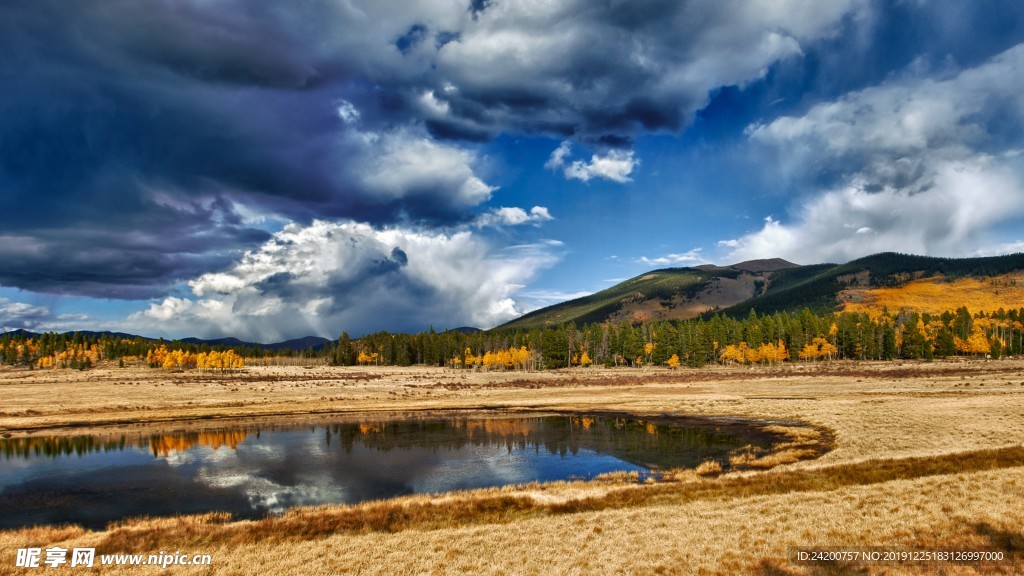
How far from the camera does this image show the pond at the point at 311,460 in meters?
26.7

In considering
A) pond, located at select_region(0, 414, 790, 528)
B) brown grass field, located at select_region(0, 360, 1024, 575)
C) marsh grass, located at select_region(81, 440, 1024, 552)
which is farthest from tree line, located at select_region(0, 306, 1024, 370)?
marsh grass, located at select_region(81, 440, 1024, 552)

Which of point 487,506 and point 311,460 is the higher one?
point 487,506

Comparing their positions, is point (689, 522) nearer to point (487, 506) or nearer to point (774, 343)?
point (487, 506)

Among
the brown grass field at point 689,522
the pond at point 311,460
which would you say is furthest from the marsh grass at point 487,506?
the pond at point 311,460

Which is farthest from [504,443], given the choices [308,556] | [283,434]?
[308,556]

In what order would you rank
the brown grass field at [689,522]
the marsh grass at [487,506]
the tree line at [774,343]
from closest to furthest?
the brown grass field at [689,522]
the marsh grass at [487,506]
the tree line at [774,343]

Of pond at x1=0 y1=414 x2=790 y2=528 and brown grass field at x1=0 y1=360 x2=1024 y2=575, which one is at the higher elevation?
brown grass field at x1=0 y1=360 x2=1024 y2=575

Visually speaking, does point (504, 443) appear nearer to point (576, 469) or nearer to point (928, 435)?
point (576, 469)

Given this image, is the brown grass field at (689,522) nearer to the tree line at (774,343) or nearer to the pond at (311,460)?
the pond at (311,460)

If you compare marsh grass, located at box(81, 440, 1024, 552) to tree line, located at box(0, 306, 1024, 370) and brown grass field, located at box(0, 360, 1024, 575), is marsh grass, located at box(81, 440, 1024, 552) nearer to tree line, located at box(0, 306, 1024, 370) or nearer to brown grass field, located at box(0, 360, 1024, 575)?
brown grass field, located at box(0, 360, 1024, 575)

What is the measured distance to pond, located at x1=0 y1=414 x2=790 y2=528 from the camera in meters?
26.7

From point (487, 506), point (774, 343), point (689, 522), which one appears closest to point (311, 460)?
point (487, 506)

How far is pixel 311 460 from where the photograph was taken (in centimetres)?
3647

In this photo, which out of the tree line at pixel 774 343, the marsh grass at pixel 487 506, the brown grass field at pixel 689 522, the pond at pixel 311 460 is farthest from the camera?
the tree line at pixel 774 343
